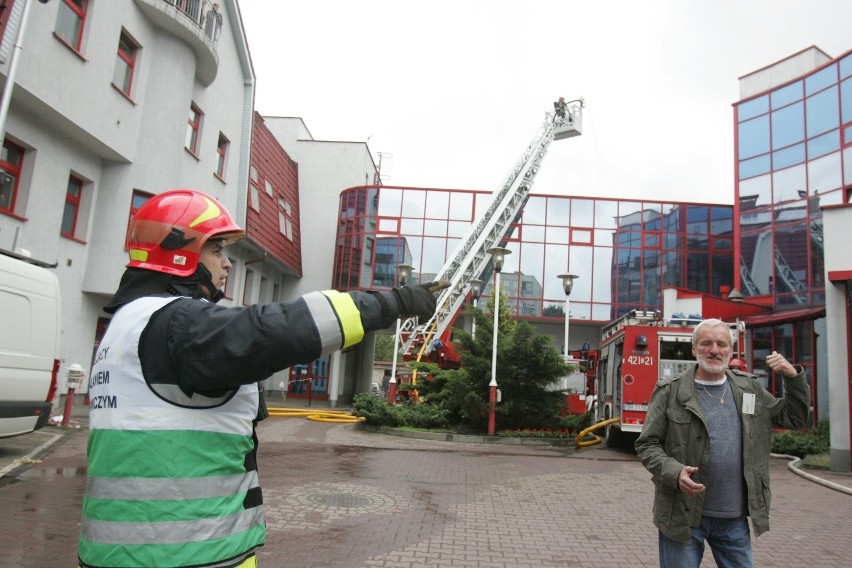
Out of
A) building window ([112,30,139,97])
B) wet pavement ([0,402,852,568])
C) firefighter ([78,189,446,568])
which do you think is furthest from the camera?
building window ([112,30,139,97])

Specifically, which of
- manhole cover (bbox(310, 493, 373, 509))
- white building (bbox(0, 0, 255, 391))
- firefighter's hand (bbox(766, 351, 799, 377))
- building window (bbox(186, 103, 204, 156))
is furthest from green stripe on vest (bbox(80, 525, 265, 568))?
building window (bbox(186, 103, 204, 156))

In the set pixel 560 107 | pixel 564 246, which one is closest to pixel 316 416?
pixel 564 246

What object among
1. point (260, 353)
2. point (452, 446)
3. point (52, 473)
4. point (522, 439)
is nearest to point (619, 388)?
point (522, 439)

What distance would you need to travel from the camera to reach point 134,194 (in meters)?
15.2

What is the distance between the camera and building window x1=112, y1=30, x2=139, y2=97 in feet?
47.4

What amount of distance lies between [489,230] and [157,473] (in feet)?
81.3

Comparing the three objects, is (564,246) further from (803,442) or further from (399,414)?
(803,442)

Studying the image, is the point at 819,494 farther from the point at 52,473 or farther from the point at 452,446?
the point at 52,473

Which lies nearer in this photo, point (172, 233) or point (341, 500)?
point (172, 233)

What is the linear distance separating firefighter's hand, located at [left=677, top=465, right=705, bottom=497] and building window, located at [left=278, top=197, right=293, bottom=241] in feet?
82.2

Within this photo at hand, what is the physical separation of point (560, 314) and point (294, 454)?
18.7 m

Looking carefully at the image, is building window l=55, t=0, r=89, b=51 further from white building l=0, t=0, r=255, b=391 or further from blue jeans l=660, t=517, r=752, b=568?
blue jeans l=660, t=517, r=752, b=568

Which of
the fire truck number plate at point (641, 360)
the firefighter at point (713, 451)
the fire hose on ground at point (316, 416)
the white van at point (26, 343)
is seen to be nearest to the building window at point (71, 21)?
the white van at point (26, 343)

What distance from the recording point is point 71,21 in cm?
1262
